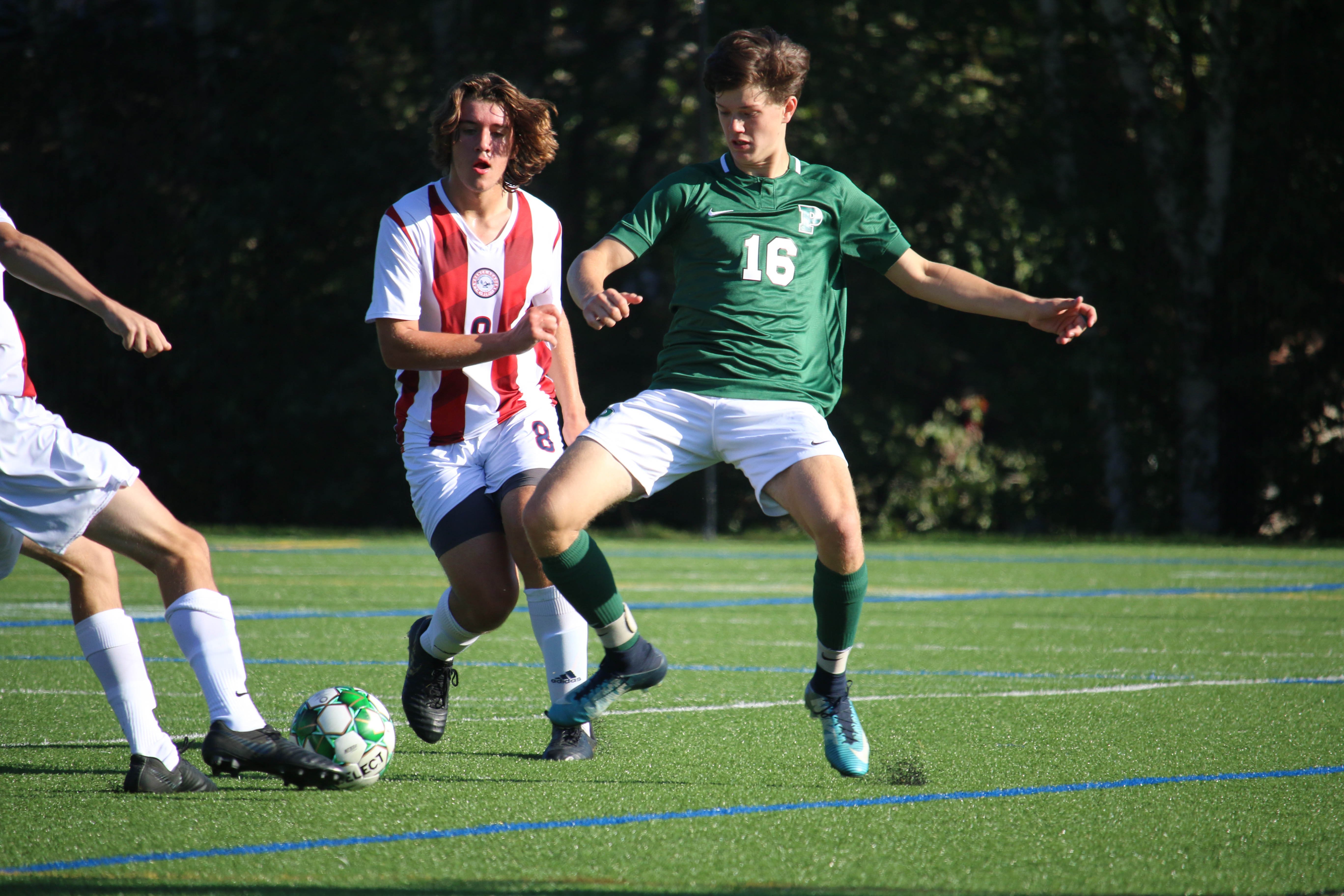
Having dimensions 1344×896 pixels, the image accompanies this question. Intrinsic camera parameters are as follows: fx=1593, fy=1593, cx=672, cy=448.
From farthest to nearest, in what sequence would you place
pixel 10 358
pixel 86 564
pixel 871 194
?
1. pixel 871 194
2. pixel 86 564
3. pixel 10 358

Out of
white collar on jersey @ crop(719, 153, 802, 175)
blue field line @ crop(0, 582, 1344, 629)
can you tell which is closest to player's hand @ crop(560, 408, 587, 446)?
white collar on jersey @ crop(719, 153, 802, 175)

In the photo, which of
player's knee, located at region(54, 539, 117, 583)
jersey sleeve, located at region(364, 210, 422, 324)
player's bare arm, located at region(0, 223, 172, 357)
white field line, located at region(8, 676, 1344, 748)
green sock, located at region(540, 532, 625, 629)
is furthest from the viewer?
white field line, located at region(8, 676, 1344, 748)

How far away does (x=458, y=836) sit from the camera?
361 cm

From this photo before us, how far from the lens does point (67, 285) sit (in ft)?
12.8

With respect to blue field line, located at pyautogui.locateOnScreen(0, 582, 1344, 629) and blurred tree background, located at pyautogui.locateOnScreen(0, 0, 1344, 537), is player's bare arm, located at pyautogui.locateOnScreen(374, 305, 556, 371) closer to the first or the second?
blue field line, located at pyautogui.locateOnScreen(0, 582, 1344, 629)

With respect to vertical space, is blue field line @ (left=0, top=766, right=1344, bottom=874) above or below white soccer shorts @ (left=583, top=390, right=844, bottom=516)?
below

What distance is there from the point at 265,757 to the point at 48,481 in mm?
903

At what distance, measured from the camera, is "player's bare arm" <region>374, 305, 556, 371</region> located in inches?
173

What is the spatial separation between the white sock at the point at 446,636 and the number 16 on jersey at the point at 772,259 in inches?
54.7

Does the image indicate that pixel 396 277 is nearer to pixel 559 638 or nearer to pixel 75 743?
pixel 559 638

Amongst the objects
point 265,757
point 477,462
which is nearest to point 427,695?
point 477,462

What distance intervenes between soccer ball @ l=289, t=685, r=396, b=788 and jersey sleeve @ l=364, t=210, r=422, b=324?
3.74 ft

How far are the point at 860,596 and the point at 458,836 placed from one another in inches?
59.2

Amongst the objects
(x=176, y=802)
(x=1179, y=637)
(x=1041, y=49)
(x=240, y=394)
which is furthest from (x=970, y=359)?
(x=176, y=802)
